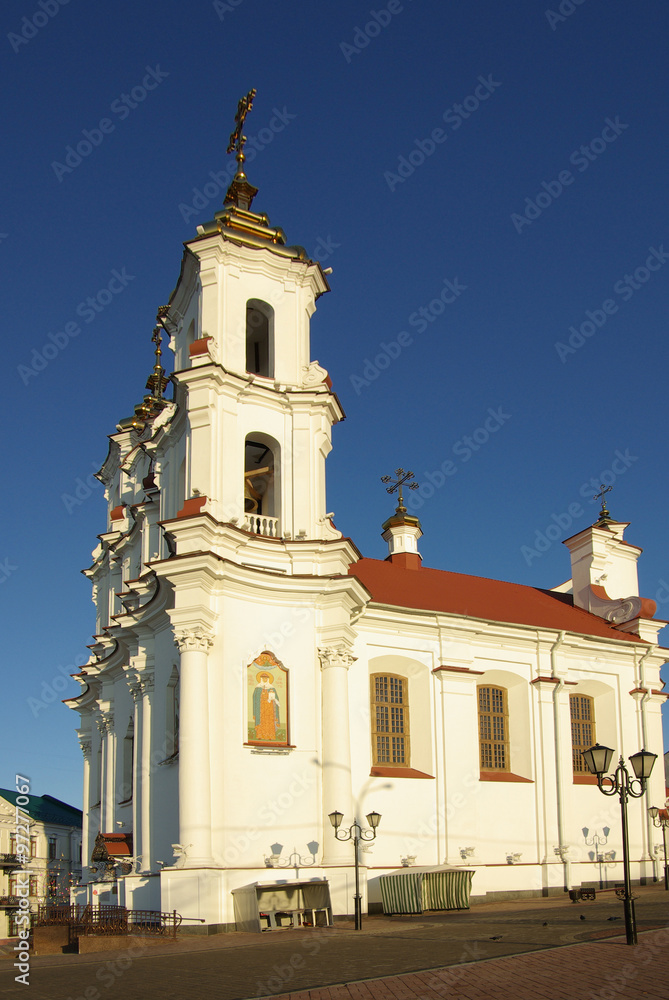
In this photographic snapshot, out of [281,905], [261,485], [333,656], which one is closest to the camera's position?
[281,905]

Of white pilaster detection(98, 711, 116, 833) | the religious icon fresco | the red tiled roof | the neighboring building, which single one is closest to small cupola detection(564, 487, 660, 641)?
the red tiled roof

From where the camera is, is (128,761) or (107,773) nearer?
(128,761)

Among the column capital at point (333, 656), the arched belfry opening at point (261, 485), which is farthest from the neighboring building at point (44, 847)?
the column capital at point (333, 656)

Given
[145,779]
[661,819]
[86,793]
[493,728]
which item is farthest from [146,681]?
[661,819]

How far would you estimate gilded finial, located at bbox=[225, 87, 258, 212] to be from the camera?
3102 centimetres

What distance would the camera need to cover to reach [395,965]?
13.4 metres

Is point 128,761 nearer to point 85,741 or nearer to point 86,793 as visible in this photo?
point 86,793

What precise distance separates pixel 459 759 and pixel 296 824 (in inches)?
279

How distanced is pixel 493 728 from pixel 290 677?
9503 millimetres

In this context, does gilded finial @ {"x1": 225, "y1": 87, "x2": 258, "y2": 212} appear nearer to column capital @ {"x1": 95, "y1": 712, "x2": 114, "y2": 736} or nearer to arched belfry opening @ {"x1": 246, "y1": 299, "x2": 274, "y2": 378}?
arched belfry opening @ {"x1": 246, "y1": 299, "x2": 274, "y2": 378}

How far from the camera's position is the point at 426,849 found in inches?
1070

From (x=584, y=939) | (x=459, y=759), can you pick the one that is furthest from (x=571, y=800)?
(x=584, y=939)

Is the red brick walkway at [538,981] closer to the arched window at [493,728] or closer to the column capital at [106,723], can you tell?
the arched window at [493,728]

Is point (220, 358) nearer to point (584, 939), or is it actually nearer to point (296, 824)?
point (296, 824)
